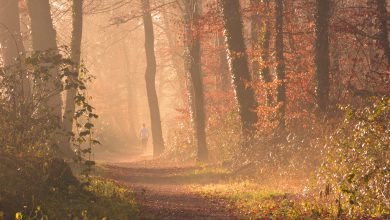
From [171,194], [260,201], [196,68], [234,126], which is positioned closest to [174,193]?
[171,194]

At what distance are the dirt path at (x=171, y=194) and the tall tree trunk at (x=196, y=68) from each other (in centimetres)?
188

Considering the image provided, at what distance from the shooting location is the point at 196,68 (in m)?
23.4

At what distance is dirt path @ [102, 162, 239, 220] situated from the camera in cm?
1082

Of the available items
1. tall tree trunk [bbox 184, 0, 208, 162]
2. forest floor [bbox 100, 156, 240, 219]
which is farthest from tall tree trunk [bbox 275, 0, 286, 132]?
tall tree trunk [bbox 184, 0, 208, 162]

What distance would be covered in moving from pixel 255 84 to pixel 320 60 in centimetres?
325

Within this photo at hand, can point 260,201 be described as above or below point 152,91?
below

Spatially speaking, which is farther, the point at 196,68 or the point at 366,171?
the point at 196,68

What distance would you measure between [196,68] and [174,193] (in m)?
9.10

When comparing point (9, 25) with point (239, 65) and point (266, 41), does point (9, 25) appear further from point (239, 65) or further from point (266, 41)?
point (266, 41)

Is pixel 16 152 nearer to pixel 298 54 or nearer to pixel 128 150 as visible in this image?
pixel 298 54

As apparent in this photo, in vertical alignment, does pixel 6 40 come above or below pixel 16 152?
above

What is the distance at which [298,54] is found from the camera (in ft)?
65.1

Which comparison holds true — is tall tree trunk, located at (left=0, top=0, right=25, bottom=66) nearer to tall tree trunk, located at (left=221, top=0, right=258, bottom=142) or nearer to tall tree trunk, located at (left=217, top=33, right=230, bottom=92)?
tall tree trunk, located at (left=221, top=0, right=258, bottom=142)

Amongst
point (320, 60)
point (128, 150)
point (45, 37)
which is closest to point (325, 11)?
point (320, 60)
